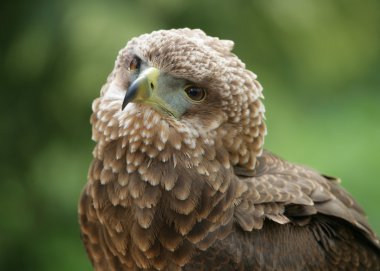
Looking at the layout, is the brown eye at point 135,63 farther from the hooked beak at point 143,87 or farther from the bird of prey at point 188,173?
the hooked beak at point 143,87

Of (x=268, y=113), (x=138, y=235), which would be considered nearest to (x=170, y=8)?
(x=268, y=113)

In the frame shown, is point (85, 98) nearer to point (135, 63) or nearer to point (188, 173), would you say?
point (135, 63)

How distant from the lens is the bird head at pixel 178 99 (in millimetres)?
3215

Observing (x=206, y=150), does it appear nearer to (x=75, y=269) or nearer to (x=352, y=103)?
(x=75, y=269)

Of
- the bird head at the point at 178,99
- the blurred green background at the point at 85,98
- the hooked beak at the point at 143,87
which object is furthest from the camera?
the blurred green background at the point at 85,98

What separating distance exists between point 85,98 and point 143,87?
2.26 m

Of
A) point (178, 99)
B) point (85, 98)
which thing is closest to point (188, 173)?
point (178, 99)

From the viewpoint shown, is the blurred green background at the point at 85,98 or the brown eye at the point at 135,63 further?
the blurred green background at the point at 85,98

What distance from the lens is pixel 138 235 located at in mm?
3338

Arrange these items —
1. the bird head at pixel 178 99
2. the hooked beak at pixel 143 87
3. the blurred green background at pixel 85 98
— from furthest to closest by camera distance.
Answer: the blurred green background at pixel 85 98 → the bird head at pixel 178 99 → the hooked beak at pixel 143 87

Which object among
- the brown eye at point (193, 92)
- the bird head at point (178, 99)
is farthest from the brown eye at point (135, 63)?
the brown eye at point (193, 92)

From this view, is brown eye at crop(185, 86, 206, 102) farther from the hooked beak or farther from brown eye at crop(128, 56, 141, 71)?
brown eye at crop(128, 56, 141, 71)

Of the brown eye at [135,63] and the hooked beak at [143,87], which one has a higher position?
the brown eye at [135,63]

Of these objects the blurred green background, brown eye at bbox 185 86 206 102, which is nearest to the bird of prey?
brown eye at bbox 185 86 206 102
